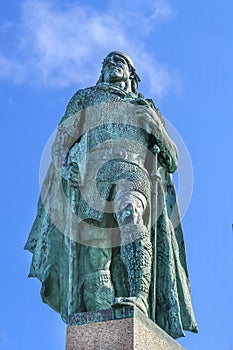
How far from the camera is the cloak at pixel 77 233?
30.0 feet

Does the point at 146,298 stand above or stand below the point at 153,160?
below

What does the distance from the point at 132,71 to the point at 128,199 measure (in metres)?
2.60

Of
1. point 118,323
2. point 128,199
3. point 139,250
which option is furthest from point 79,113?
point 118,323

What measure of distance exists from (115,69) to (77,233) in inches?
104

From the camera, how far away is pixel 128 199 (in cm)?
901

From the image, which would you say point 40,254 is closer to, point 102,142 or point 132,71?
point 102,142

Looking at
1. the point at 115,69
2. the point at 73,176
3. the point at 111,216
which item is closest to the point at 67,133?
the point at 73,176

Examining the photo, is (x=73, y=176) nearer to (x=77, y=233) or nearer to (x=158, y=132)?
(x=77, y=233)

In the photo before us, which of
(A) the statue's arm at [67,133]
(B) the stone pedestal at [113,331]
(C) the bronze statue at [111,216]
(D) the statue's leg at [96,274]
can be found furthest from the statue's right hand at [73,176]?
(B) the stone pedestal at [113,331]

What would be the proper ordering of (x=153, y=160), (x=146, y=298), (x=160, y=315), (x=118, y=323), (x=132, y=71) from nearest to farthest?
1. (x=118, y=323)
2. (x=146, y=298)
3. (x=160, y=315)
4. (x=153, y=160)
5. (x=132, y=71)

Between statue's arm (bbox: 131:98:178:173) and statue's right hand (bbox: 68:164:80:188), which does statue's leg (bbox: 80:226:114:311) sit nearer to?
statue's right hand (bbox: 68:164:80:188)

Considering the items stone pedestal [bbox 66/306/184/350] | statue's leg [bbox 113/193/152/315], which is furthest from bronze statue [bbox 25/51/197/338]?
stone pedestal [bbox 66/306/184/350]

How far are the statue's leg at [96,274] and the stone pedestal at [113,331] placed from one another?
65 cm

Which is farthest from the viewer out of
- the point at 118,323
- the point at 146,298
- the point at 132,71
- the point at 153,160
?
the point at 132,71
